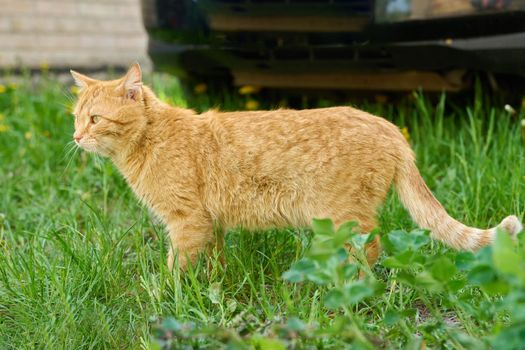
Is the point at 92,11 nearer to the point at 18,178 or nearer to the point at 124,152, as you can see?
the point at 18,178

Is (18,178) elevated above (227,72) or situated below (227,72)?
below

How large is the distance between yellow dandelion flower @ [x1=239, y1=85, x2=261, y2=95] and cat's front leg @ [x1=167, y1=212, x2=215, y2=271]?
72.8 inches

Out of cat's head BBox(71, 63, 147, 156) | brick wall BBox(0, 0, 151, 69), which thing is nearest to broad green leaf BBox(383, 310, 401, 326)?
cat's head BBox(71, 63, 147, 156)

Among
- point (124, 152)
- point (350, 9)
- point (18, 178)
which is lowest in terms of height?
point (18, 178)

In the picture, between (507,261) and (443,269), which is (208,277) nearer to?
(443,269)

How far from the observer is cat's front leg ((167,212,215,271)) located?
2951 millimetres

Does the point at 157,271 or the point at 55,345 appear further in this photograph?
the point at 157,271

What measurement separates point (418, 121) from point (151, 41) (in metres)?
1.79

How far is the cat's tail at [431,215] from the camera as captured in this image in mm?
2615

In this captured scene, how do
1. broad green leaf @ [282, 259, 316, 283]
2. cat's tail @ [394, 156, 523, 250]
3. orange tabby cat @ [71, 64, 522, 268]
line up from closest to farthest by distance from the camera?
broad green leaf @ [282, 259, 316, 283] → cat's tail @ [394, 156, 523, 250] → orange tabby cat @ [71, 64, 522, 268]

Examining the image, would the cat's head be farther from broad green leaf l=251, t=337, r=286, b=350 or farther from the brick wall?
the brick wall

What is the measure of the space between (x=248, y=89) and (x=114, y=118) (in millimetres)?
1824

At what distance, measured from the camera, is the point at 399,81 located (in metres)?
4.17

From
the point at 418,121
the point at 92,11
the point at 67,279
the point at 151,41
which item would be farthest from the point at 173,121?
the point at 92,11
